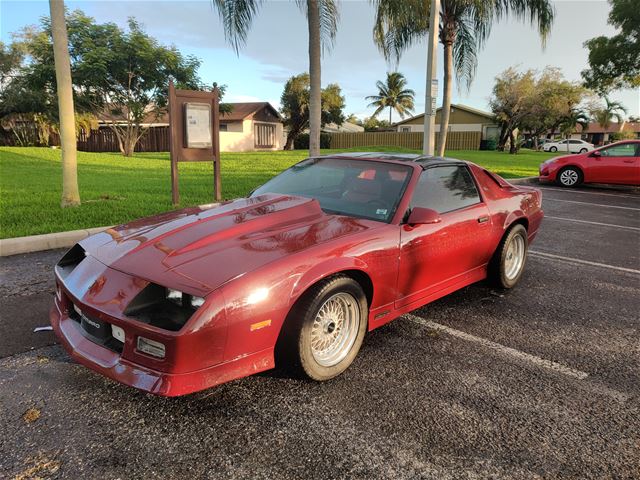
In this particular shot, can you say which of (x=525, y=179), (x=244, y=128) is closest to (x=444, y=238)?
(x=525, y=179)

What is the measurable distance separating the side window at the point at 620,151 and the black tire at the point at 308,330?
1318 centimetres

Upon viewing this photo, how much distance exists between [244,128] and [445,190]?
3403cm

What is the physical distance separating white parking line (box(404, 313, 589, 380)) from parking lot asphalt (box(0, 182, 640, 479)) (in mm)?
14

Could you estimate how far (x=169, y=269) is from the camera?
99.6 inches

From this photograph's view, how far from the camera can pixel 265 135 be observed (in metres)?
39.6

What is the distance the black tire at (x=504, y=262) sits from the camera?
4.44m

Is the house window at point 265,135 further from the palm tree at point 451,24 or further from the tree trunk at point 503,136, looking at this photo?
Answer: the palm tree at point 451,24

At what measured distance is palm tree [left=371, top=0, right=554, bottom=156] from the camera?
12.4 metres

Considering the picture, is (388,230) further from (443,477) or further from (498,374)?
(443,477)

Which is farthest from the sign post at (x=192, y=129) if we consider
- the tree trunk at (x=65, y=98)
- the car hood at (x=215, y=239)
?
the car hood at (x=215, y=239)

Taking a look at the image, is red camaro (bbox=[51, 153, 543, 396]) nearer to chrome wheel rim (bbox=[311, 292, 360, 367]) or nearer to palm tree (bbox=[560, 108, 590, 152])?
chrome wheel rim (bbox=[311, 292, 360, 367])

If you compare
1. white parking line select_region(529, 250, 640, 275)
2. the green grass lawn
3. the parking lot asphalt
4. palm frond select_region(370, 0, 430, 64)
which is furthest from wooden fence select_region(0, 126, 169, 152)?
the parking lot asphalt

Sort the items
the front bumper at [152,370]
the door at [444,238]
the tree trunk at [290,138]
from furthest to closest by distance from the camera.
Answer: the tree trunk at [290,138]
the door at [444,238]
the front bumper at [152,370]

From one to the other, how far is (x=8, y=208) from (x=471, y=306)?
706 cm
